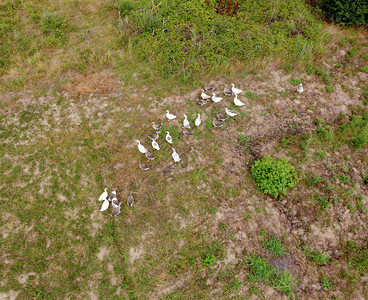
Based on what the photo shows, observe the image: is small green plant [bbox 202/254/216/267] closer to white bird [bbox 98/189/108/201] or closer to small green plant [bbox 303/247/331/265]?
small green plant [bbox 303/247/331/265]

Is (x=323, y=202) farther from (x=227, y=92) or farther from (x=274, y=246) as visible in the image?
(x=227, y=92)

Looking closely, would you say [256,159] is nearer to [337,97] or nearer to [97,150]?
[337,97]

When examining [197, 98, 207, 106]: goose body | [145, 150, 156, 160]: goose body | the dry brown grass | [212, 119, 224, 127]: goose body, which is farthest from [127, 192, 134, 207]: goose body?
the dry brown grass

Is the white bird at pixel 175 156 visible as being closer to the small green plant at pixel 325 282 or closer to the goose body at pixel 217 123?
the goose body at pixel 217 123

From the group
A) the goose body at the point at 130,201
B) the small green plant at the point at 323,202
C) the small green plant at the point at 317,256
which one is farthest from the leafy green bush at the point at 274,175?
the goose body at the point at 130,201

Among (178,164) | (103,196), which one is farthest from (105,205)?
(178,164)

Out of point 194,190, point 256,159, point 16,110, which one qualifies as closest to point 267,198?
point 256,159
